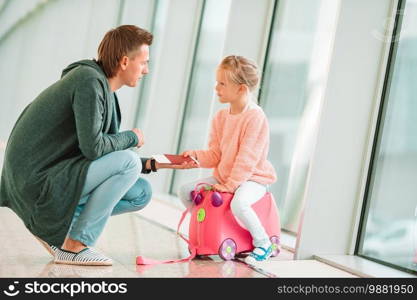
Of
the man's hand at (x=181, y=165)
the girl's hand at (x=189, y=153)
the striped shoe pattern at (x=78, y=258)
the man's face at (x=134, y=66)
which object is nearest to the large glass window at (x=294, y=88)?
the girl's hand at (x=189, y=153)

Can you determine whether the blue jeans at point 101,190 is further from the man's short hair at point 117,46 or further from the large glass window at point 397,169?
the large glass window at point 397,169

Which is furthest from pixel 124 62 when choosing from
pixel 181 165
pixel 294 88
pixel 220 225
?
pixel 294 88

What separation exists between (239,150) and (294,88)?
108 cm

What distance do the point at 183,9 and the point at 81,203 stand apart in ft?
→ 9.89

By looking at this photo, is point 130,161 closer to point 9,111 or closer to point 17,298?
point 17,298

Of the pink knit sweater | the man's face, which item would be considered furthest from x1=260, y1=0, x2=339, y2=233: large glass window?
the man's face

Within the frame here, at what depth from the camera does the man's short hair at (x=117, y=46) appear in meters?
2.21

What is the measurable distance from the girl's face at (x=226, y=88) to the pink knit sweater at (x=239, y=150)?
0.27ft

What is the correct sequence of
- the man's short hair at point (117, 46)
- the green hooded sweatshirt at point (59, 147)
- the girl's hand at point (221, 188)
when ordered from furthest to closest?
the girl's hand at point (221, 188)
the man's short hair at point (117, 46)
the green hooded sweatshirt at point (59, 147)

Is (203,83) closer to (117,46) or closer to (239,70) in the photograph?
(239,70)

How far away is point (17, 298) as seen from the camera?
168cm

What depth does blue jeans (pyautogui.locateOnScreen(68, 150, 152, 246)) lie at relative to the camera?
214 cm

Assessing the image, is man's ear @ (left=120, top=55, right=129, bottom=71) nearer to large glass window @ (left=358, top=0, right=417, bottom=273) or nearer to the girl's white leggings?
the girl's white leggings

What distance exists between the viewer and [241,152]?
8.46 ft
